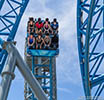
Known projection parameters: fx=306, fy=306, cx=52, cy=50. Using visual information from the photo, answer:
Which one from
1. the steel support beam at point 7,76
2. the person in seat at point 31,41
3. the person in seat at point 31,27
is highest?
the person in seat at point 31,27

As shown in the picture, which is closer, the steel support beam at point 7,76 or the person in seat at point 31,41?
the steel support beam at point 7,76

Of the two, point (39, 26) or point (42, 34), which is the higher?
point (39, 26)

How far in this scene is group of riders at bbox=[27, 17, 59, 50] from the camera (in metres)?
31.4

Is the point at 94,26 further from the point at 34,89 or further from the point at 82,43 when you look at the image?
the point at 34,89

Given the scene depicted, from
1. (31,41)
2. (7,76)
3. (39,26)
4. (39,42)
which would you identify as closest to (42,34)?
(39,26)

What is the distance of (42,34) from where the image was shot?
105 ft

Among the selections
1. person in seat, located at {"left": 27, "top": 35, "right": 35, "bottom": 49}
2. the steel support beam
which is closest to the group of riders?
person in seat, located at {"left": 27, "top": 35, "right": 35, "bottom": 49}

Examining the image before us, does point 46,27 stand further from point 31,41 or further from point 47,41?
point 31,41

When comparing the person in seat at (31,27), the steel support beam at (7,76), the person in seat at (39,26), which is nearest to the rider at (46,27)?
the person in seat at (39,26)

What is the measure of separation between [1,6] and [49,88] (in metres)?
23.6

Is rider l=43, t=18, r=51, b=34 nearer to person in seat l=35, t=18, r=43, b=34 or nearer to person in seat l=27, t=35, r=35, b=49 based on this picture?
person in seat l=35, t=18, r=43, b=34

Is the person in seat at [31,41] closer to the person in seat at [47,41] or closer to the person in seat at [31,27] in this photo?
the person in seat at [31,27]

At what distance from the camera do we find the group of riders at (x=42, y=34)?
103 feet

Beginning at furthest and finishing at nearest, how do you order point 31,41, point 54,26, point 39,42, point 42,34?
point 54,26
point 42,34
point 39,42
point 31,41
